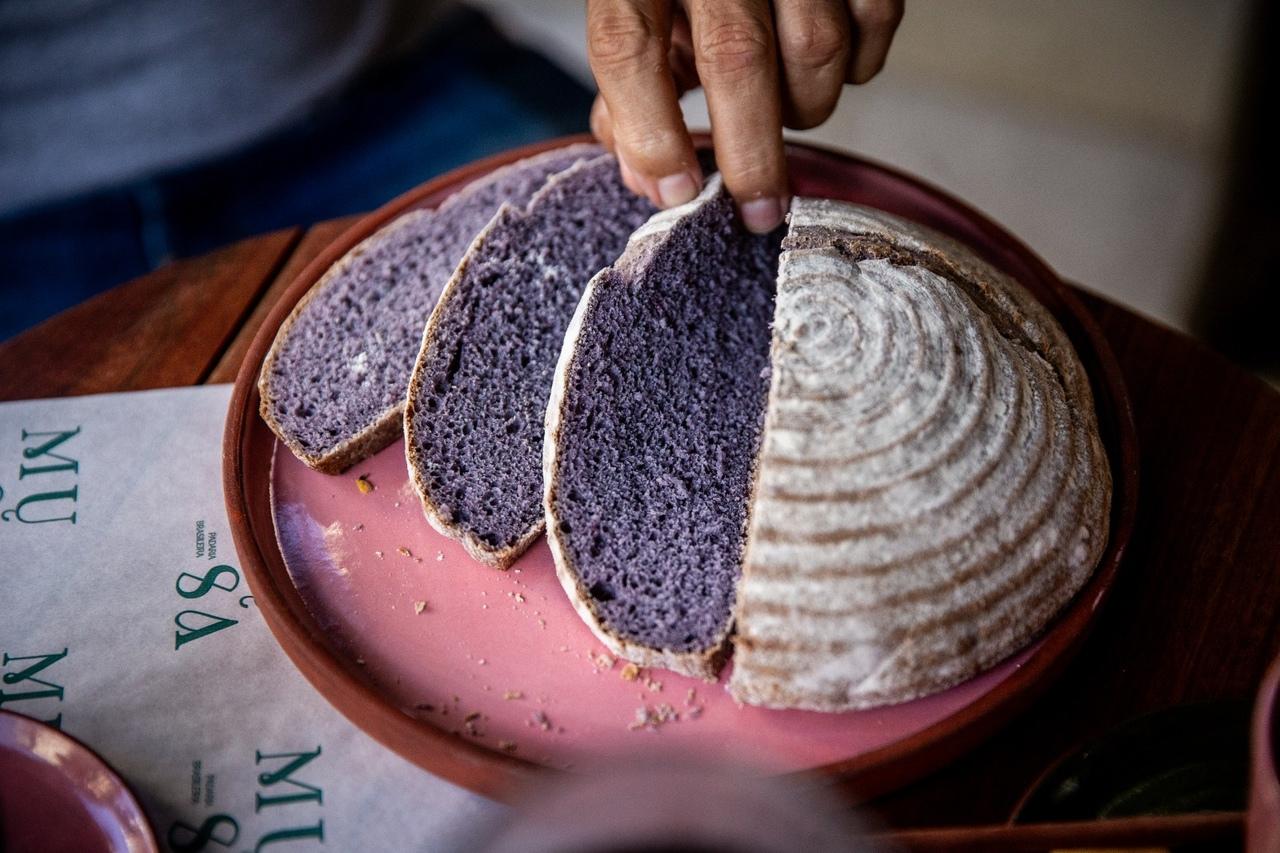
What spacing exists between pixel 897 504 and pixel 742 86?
70 cm

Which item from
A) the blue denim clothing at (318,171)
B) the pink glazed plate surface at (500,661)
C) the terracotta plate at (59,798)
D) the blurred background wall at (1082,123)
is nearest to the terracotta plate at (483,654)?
the pink glazed plate surface at (500,661)

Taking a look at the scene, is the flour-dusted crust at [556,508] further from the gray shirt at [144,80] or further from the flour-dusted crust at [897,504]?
the gray shirt at [144,80]

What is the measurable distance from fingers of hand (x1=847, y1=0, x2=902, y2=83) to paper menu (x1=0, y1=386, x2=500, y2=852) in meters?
1.22

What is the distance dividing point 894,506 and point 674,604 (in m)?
0.33

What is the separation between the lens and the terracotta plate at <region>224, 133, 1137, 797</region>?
1.25 m

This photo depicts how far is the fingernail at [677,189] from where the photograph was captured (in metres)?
1.61

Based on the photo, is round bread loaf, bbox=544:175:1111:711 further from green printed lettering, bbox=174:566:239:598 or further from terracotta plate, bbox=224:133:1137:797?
green printed lettering, bbox=174:566:239:598

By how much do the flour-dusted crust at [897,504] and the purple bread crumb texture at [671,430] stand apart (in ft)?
0.42

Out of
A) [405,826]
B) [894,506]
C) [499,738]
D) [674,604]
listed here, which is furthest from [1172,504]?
[405,826]

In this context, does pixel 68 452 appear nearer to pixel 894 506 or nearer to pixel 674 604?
pixel 674 604

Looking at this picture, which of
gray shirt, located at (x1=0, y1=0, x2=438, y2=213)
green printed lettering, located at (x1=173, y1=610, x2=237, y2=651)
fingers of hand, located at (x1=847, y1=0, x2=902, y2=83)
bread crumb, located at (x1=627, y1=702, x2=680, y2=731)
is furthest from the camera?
gray shirt, located at (x1=0, y1=0, x2=438, y2=213)

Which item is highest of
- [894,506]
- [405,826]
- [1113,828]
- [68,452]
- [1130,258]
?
[894,506]

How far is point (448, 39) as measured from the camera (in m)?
2.62

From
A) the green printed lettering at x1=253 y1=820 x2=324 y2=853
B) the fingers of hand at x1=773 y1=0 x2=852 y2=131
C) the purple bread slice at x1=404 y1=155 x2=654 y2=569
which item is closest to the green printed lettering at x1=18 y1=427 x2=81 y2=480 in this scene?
the purple bread slice at x1=404 y1=155 x2=654 y2=569
